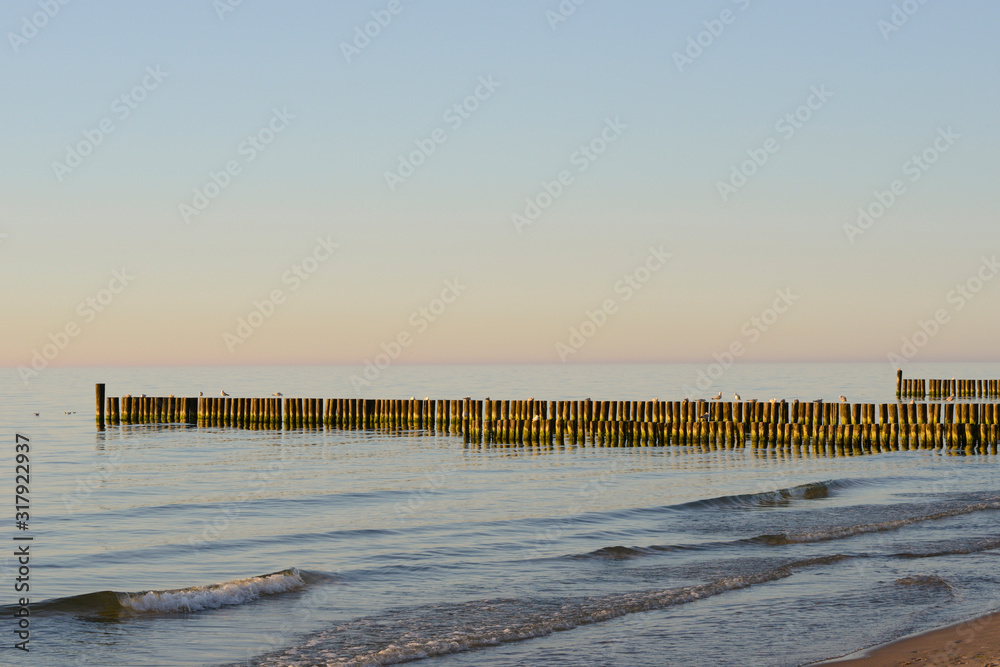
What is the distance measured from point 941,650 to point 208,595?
29.1 feet

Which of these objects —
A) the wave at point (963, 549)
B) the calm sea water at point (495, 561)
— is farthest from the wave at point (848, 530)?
the wave at point (963, 549)

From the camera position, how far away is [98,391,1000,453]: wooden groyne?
113ft

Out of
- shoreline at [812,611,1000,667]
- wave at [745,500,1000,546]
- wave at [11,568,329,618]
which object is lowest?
wave at [745,500,1000,546]

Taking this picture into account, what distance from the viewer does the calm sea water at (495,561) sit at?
10.6 meters

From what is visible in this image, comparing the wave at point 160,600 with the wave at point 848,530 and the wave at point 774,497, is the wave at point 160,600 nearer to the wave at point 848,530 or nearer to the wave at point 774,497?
the wave at point 848,530

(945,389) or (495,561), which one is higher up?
(495,561)

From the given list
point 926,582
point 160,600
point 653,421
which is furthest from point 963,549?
point 653,421

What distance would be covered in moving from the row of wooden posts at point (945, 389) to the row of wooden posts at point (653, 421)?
110 feet

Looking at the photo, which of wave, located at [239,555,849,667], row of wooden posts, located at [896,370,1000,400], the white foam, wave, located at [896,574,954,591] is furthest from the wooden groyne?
row of wooden posts, located at [896,370,1000,400]

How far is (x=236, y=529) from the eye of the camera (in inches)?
728

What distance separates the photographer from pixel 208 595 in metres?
12.6

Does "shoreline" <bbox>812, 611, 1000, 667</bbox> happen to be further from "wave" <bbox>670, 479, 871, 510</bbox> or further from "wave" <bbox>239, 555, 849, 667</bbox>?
"wave" <bbox>670, 479, 871, 510</bbox>

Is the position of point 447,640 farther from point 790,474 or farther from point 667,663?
point 790,474

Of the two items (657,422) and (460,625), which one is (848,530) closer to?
(460,625)
